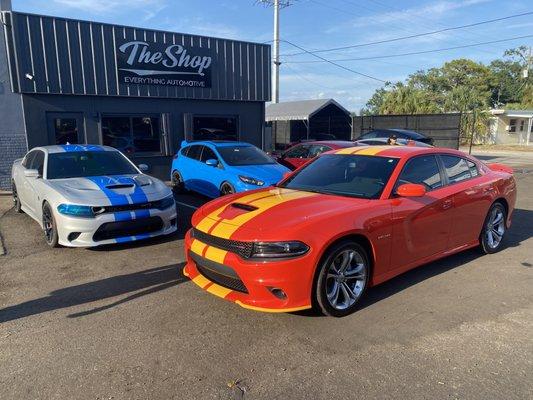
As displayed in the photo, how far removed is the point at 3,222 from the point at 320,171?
19.7ft

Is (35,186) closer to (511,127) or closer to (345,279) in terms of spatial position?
(345,279)

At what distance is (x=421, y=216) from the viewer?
173 inches

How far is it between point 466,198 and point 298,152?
264 inches

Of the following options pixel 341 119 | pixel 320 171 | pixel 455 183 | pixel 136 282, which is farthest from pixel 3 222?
pixel 341 119

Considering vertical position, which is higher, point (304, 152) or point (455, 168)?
point (455, 168)

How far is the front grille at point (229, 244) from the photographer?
359 centimetres

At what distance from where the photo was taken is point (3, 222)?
24.8ft

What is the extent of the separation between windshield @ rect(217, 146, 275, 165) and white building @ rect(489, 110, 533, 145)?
119 ft

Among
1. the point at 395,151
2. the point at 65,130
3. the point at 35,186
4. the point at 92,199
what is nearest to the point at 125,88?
Answer: the point at 65,130

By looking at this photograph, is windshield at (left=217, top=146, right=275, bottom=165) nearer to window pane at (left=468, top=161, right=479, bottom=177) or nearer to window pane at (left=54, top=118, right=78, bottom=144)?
window pane at (left=468, top=161, right=479, bottom=177)

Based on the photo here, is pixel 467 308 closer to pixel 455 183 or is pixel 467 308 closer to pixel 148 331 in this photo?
pixel 455 183

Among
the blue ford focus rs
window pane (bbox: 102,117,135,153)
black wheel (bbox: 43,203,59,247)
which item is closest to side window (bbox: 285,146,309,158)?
the blue ford focus rs

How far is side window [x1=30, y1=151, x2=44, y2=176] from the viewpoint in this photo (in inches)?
267

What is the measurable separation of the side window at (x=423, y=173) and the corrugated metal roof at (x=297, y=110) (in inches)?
804
